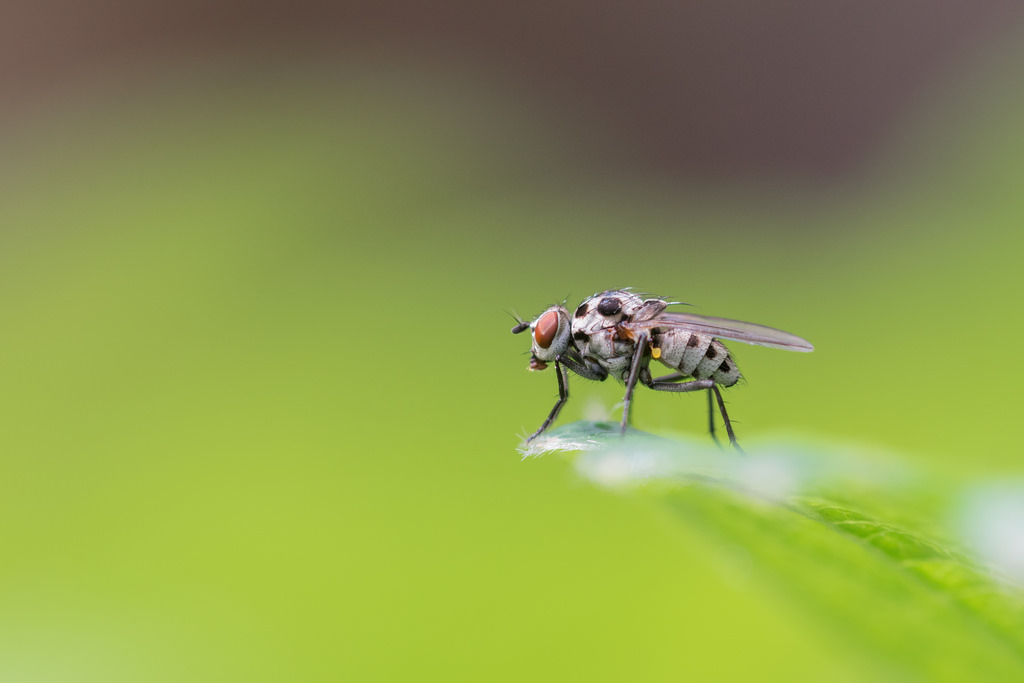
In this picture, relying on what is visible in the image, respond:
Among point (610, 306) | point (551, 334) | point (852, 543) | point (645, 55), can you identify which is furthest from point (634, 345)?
point (645, 55)

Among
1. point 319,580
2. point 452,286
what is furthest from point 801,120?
point 319,580

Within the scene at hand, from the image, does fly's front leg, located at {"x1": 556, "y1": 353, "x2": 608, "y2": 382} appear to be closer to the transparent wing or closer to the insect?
the insect

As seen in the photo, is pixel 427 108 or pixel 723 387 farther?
pixel 427 108

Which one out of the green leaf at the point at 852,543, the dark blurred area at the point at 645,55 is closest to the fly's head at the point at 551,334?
the green leaf at the point at 852,543

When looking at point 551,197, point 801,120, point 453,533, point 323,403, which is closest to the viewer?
point 453,533

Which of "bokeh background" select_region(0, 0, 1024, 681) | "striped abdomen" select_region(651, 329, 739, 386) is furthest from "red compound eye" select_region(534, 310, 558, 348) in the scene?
"bokeh background" select_region(0, 0, 1024, 681)

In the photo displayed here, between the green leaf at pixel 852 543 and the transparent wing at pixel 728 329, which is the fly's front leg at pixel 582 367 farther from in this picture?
the green leaf at pixel 852 543

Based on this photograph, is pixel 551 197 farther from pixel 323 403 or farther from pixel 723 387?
pixel 723 387
